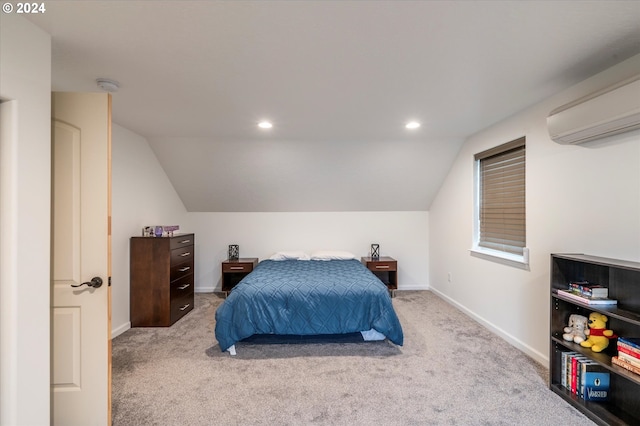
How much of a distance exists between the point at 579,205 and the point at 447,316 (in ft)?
6.88

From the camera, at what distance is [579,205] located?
2.23m

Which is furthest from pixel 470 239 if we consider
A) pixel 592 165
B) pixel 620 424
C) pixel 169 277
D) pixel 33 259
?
pixel 33 259

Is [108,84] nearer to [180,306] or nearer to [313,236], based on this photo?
[180,306]

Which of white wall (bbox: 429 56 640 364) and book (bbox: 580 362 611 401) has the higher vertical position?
white wall (bbox: 429 56 640 364)

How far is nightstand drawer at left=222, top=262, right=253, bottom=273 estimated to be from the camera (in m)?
4.48

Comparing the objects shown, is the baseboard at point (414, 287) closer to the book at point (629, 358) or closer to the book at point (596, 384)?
the book at point (596, 384)

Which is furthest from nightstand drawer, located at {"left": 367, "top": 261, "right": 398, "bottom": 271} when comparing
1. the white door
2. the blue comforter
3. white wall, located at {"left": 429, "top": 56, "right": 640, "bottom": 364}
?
the white door

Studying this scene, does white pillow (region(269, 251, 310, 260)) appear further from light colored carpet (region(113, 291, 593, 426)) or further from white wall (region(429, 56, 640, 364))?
white wall (region(429, 56, 640, 364))

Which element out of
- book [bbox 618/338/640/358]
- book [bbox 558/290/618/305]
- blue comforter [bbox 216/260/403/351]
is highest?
book [bbox 558/290/618/305]

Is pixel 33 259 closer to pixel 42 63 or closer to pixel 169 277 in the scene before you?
pixel 42 63

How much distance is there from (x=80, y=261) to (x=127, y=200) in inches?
73.1

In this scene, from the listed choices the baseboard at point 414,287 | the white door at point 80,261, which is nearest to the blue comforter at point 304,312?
the white door at point 80,261

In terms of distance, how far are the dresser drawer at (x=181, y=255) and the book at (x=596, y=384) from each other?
157 inches

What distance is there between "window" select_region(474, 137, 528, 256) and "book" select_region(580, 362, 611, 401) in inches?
41.7
